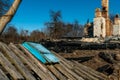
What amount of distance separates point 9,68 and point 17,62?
1.55 ft

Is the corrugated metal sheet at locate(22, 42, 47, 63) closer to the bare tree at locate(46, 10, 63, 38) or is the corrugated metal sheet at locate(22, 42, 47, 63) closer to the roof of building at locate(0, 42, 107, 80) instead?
the roof of building at locate(0, 42, 107, 80)

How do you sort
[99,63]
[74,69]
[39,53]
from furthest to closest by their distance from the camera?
[99,63]
[74,69]
[39,53]

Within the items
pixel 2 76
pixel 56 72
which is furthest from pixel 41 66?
pixel 2 76

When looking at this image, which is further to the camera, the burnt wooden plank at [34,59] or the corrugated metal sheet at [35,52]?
the corrugated metal sheet at [35,52]

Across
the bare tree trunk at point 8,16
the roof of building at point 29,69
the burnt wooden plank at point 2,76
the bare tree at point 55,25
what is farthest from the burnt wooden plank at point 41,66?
the bare tree at point 55,25

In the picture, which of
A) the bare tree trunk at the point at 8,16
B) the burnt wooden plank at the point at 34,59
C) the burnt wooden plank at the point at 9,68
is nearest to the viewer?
the burnt wooden plank at the point at 9,68

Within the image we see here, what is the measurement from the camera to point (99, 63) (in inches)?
453

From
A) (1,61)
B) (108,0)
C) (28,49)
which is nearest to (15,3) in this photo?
(28,49)

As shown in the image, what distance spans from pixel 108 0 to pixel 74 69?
1965 centimetres

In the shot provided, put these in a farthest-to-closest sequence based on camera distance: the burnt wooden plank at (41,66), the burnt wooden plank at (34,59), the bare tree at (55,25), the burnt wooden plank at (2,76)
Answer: the bare tree at (55,25) < the burnt wooden plank at (34,59) < the burnt wooden plank at (41,66) < the burnt wooden plank at (2,76)

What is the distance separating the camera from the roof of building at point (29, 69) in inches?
223

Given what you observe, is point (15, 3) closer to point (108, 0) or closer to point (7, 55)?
point (7, 55)

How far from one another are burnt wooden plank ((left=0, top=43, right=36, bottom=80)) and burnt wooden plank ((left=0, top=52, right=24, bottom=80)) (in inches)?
6.1

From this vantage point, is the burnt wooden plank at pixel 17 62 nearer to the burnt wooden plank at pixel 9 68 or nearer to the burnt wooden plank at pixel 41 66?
the burnt wooden plank at pixel 9 68
